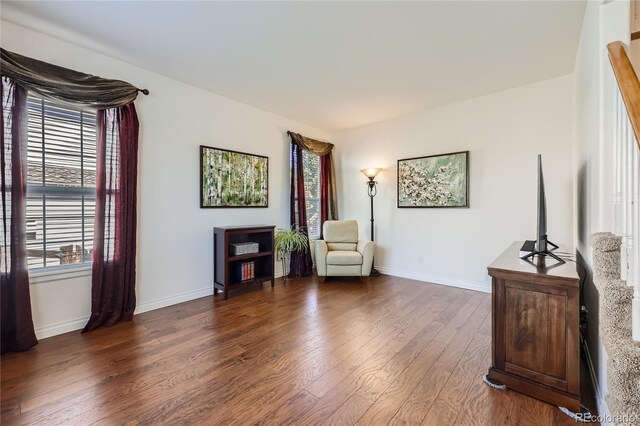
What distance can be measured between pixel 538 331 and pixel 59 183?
3.83 metres

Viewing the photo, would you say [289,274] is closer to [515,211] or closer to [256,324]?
[256,324]

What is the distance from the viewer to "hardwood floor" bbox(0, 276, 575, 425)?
1524 millimetres

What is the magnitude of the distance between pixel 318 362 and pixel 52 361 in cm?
195

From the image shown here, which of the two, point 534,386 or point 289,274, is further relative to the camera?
point 289,274

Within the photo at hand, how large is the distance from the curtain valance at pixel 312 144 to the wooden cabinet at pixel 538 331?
11.4 feet

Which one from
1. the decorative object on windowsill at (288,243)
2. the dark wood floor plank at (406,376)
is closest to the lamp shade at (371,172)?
the decorative object on windowsill at (288,243)

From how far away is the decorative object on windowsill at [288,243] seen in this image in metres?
4.16

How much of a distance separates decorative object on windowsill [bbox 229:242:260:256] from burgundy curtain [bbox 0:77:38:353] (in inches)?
72.1

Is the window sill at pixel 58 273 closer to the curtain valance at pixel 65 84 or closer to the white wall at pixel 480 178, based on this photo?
the curtain valance at pixel 65 84

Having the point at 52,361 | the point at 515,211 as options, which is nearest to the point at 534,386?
the point at 515,211

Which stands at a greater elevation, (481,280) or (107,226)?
(107,226)

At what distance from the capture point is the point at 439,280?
13.3 feet

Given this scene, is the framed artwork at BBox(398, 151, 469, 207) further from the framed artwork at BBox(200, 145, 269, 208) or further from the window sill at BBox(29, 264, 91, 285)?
the window sill at BBox(29, 264, 91, 285)

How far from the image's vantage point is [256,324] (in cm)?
269
